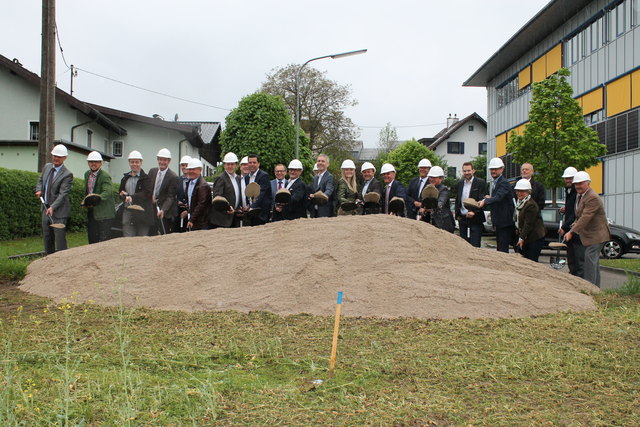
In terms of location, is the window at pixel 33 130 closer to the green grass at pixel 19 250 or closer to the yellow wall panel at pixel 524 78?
the green grass at pixel 19 250

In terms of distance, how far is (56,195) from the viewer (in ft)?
34.6

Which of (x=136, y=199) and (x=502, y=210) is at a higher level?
(x=136, y=199)

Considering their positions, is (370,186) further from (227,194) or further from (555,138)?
(555,138)

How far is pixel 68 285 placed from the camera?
8.19m

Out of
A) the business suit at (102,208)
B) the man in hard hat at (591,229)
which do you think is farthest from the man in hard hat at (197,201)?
the man in hard hat at (591,229)

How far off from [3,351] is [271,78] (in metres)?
55.0

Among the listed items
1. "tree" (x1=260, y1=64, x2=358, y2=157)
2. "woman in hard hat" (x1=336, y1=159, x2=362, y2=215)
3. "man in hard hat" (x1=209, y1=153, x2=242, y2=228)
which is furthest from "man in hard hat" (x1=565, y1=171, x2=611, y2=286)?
"tree" (x1=260, y1=64, x2=358, y2=157)

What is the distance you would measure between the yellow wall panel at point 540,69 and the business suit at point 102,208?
2983 cm

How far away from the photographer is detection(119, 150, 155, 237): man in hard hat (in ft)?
35.8

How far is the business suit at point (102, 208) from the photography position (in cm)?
1072

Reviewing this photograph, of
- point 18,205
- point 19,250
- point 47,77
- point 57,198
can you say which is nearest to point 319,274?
point 57,198

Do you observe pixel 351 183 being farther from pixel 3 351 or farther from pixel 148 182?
pixel 3 351

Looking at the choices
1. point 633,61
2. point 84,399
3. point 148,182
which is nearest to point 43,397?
point 84,399

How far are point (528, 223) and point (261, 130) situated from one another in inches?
1132
